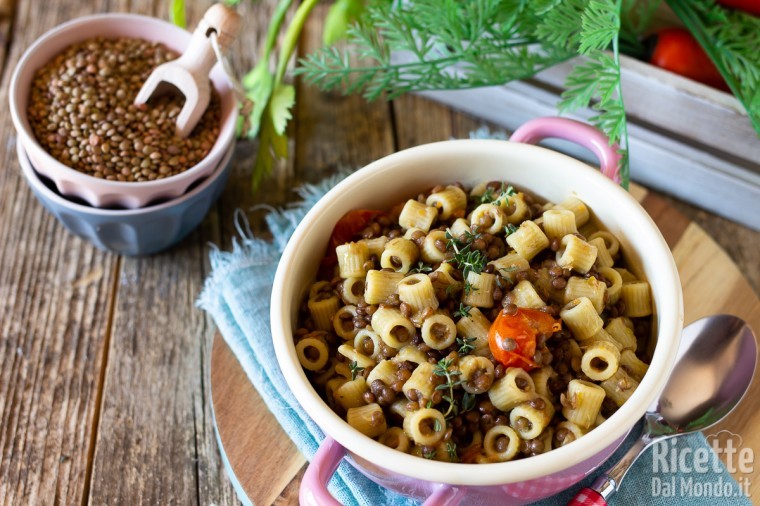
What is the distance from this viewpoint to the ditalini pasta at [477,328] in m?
1.20

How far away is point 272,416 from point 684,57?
1.26 metres

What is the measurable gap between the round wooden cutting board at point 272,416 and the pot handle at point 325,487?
0.84 ft

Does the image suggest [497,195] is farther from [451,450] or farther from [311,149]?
[311,149]

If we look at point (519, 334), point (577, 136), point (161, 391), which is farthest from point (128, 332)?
point (577, 136)

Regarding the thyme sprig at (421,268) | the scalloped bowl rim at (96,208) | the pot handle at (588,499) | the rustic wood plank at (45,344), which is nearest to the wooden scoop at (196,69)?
the scalloped bowl rim at (96,208)

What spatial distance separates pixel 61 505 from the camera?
1.49 meters

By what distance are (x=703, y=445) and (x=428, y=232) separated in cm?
64

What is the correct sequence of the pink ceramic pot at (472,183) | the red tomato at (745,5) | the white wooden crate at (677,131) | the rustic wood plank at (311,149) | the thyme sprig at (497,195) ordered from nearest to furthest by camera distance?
the pink ceramic pot at (472,183) < the thyme sprig at (497,195) < the rustic wood plank at (311,149) < the white wooden crate at (677,131) < the red tomato at (745,5)

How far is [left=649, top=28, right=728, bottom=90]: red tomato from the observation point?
73.2 inches

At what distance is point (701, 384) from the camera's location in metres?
1.48

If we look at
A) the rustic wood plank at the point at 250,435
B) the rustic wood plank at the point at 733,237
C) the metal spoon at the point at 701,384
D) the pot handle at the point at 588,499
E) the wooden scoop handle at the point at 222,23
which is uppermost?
the wooden scoop handle at the point at 222,23

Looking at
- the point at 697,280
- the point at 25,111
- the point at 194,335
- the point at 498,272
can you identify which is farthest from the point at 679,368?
the point at 25,111

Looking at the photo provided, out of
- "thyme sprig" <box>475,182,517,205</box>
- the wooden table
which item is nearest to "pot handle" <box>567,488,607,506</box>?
the wooden table

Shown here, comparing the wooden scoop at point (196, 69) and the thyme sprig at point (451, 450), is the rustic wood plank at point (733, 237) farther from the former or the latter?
the wooden scoop at point (196, 69)
